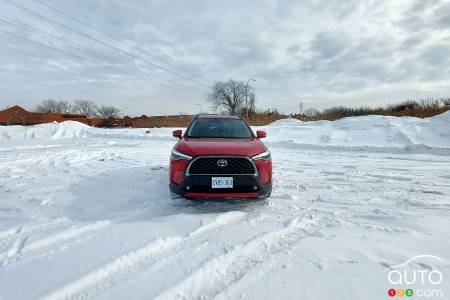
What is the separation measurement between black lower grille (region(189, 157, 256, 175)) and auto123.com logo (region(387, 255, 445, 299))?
2.26 m

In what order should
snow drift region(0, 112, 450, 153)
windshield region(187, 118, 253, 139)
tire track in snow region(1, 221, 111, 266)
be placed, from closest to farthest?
1. tire track in snow region(1, 221, 111, 266)
2. windshield region(187, 118, 253, 139)
3. snow drift region(0, 112, 450, 153)

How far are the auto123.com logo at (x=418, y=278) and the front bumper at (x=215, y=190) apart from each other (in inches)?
80.4

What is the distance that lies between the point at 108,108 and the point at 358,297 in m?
95.0

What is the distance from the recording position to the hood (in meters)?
4.32

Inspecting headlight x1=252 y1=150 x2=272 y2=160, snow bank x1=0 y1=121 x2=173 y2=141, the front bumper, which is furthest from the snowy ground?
snow bank x1=0 y1=121 x2=173 y2=141

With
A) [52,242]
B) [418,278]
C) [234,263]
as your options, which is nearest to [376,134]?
[418,278]

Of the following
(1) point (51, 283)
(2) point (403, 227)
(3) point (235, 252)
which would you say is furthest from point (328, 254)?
(1) point (51, 283)

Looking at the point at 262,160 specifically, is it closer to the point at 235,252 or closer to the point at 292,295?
the point at 235,252

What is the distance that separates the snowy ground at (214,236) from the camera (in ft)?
8.20

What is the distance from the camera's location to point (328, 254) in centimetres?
305

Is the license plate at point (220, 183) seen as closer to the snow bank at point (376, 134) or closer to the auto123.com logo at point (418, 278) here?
the auto123.com logo at point (418, 278)

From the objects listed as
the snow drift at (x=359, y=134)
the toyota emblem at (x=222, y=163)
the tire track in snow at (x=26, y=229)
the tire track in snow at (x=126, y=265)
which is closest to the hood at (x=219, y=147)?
the toyota emblem at (x=222, y=163)

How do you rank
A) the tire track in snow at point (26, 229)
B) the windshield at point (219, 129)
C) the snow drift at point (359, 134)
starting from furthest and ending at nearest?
the snow drift at point (359, 134) → the windshield at point (219, 129) → the tire track in snow at point (26, 229)

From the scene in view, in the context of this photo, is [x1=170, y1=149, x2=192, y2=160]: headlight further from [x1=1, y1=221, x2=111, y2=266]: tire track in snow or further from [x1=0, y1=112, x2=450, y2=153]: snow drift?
[x1=0, y1=112, x2=450, y2=153]: snow drift
